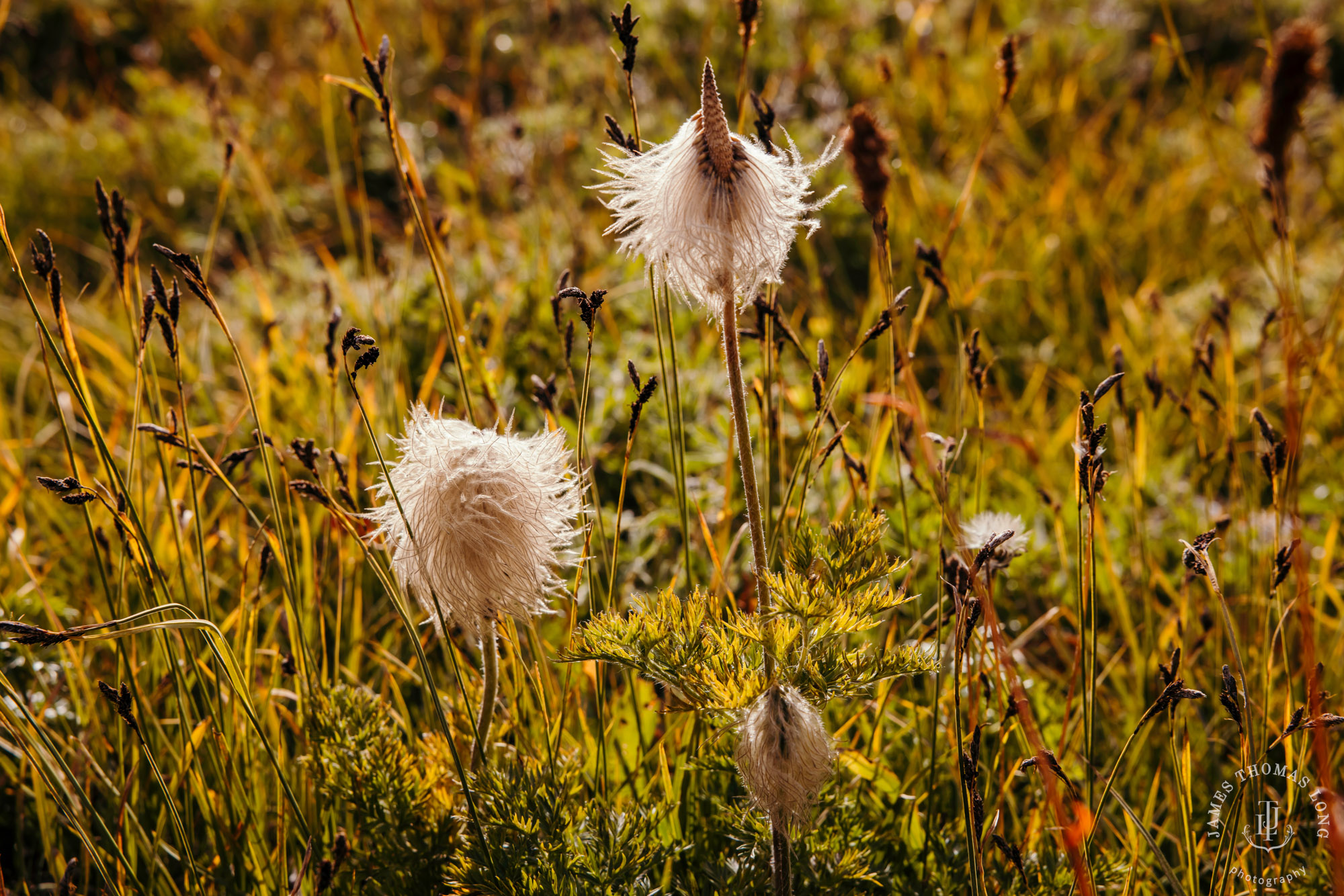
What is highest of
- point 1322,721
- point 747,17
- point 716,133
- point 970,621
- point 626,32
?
point 747,17

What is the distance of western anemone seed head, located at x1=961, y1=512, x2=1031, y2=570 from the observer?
1418mm

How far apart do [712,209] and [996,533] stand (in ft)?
2.24

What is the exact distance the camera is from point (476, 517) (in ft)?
3.58

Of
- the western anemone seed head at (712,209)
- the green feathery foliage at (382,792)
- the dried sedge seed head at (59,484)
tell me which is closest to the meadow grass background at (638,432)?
the green feathery foliage at (382,792)

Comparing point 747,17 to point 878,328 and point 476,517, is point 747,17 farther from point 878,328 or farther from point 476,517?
point 476,517

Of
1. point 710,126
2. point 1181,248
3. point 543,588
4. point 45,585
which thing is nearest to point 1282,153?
point 710,126

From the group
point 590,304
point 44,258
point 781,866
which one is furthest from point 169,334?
point 781,866

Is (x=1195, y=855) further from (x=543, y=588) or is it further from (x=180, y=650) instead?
(x=180, y=650)

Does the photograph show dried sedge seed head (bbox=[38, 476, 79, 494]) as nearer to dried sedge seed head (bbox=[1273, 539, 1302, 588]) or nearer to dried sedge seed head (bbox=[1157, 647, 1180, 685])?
dried sedge seed head (bbox=[1157, 647, 1180, 685])

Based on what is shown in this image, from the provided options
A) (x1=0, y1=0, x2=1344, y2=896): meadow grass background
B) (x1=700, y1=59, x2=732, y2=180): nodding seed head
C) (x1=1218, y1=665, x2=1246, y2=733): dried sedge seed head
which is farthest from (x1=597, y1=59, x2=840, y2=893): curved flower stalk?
(x1=1218, y1=665, x2=1246, y2=733): dried sedge seed head

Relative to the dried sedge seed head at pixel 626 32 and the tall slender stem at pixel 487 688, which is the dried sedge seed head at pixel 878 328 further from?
the tall slender stem at pixel 487 688

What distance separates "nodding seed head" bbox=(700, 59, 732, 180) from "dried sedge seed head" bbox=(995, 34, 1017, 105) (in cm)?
78

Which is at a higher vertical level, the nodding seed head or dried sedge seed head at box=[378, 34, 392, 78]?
dried sedge seed head at box=[378, 34, 392, 78]

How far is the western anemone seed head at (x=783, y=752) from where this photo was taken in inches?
40.8
